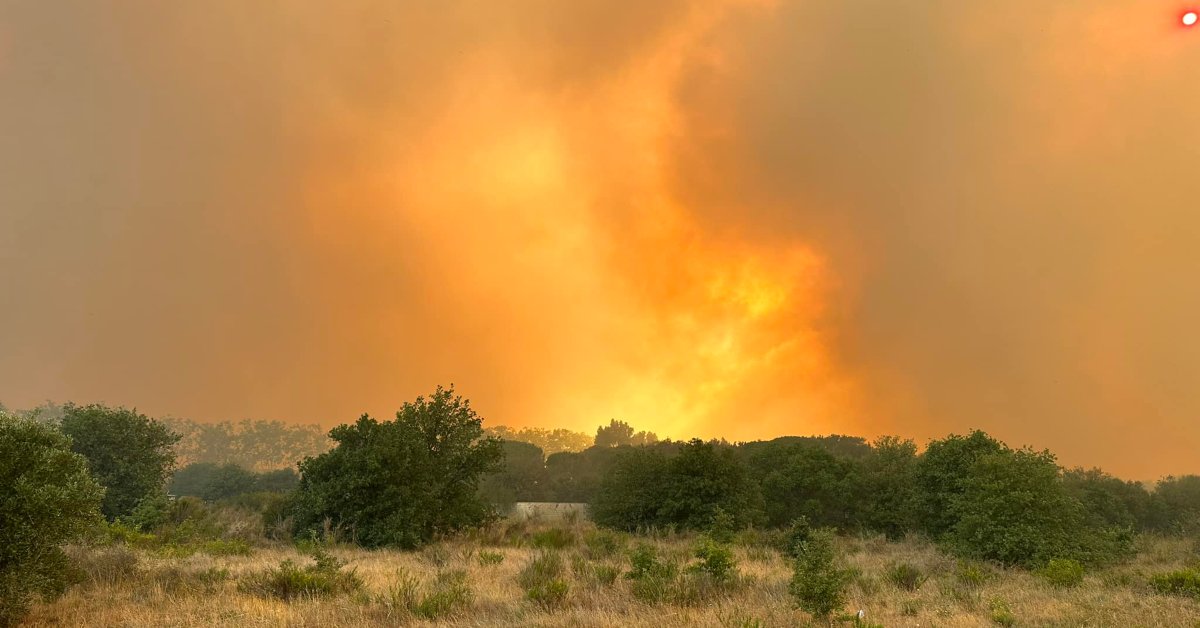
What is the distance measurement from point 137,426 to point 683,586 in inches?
1673

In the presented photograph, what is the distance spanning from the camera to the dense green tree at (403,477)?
28625 millimetres

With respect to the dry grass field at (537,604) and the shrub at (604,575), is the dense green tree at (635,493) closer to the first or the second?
the dry grass field at (537,604)

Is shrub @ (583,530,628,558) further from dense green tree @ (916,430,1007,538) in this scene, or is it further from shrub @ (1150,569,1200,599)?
dense green tree @ (916,430,1007,538)

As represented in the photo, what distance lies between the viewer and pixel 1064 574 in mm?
18688

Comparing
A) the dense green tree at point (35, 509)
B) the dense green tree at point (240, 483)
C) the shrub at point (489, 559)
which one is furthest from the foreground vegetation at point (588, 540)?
the dense green tree at point (240, 483)

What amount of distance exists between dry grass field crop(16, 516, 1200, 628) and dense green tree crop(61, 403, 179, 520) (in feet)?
78.1

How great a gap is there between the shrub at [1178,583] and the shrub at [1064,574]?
183 centimetres

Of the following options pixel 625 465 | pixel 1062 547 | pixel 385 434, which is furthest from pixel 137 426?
pixel 1062 547

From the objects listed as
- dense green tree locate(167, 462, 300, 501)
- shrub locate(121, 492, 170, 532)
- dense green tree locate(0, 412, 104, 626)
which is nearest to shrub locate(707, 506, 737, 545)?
dense green tree locate(0, 412, 104, 626)

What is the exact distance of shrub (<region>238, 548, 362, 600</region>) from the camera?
14.2 meters

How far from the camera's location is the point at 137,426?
132ft

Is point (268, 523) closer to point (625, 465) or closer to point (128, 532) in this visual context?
point (128, 532)

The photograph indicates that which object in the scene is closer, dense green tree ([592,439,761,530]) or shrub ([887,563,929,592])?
shrub ([887,563,929,592])

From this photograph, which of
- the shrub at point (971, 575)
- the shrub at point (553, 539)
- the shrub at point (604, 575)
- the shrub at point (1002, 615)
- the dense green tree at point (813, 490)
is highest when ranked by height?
the dense green tree at point (813, 490)
